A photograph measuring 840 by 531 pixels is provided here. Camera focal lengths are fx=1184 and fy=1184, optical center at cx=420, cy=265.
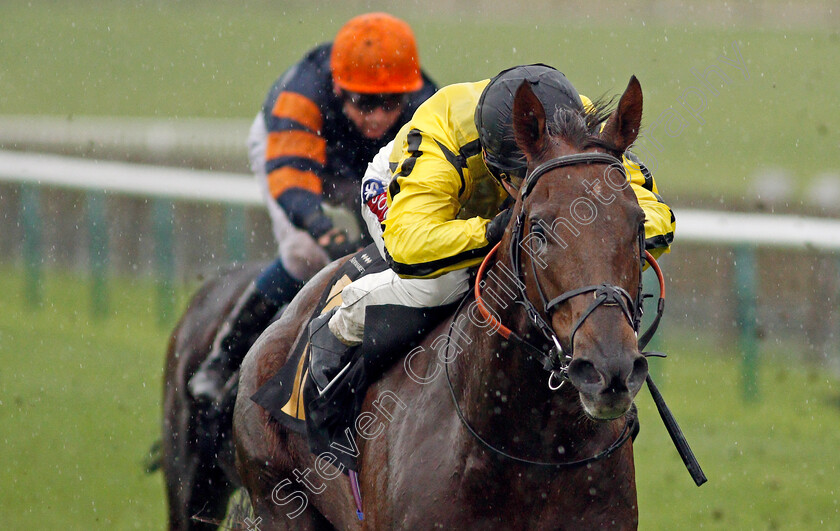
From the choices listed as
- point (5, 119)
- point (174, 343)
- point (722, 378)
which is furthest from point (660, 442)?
point (5, 119)

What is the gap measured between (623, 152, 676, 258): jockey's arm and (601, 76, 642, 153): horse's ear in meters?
0.13

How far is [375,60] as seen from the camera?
15.2ft

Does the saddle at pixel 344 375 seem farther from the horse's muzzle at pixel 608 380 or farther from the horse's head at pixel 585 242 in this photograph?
the horse's muzzle at pixel 608 380

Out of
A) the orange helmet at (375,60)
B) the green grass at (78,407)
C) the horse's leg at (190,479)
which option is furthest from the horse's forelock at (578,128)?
the green grass at (78,407)

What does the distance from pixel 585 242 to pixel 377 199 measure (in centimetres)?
122

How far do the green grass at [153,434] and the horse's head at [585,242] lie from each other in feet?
9.47

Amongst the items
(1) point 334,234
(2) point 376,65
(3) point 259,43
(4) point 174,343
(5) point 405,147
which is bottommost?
(3) point 259,43

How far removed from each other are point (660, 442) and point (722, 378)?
0.92 metres

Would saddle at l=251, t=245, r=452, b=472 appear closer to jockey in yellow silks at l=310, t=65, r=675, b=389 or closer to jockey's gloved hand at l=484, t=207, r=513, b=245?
jockey in yellow silks at l=310, t=65, r=675, b=389

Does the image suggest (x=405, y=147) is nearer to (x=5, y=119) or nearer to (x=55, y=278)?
(x=55, y=278)

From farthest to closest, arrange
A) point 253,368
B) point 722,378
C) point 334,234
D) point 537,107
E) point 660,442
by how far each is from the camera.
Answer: point 722,378 → point 660,442 → point 334,234 → point 253,368 → point 537,107

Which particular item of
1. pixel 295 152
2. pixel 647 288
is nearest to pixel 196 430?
pixel 295 152

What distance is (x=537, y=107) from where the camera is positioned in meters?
2.50

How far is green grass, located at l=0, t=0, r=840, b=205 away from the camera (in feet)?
58.5
